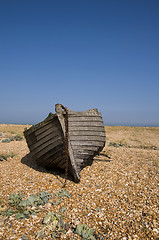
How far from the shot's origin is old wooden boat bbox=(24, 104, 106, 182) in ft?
21.1

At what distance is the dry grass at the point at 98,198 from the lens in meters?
4.09

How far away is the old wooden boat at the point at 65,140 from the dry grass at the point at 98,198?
0.69 m

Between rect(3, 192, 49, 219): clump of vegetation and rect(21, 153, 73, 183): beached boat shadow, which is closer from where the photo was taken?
rect(3, 192, 49, 219): clump of vegetation

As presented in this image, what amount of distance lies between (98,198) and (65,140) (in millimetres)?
2456

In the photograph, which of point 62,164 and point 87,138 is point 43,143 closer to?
point 62,164

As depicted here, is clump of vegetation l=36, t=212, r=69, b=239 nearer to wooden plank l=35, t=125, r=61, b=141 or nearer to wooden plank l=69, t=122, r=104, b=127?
wooden plank l=35, t=125, r=61, b=141

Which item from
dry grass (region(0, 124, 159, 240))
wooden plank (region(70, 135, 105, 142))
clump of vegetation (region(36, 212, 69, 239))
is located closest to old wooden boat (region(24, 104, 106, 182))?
wooden plank (region(70, 135, 105, 142))

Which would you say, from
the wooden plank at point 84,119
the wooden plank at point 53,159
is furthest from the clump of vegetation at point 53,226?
the wooden plank at point 84,119

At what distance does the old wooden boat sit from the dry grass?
69 cm

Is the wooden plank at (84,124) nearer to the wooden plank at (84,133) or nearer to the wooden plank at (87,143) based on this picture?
the wooden plank at (84,133)

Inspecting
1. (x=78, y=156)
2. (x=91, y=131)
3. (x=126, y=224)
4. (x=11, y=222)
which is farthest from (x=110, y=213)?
(x=91, y=131)

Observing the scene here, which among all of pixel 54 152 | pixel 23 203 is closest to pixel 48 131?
pixel 54 152

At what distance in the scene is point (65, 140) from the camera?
6332mm

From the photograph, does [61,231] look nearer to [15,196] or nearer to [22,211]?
[22,211]
